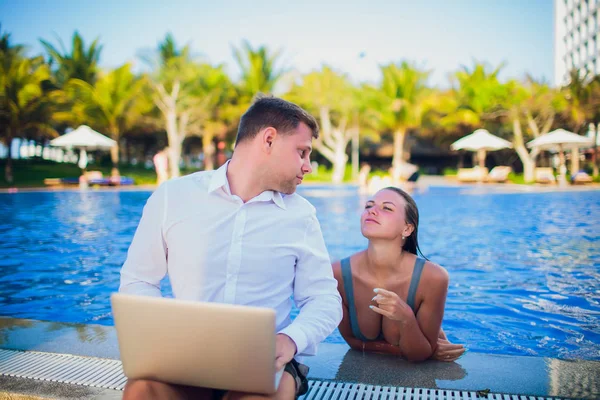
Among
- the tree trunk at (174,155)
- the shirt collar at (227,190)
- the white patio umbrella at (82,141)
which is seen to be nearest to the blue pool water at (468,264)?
the shirt collar at (227,190)

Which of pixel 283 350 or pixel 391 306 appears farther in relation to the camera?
pixel 391 306

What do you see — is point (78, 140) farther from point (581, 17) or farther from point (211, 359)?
point (581, 17)

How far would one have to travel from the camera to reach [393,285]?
2.82m

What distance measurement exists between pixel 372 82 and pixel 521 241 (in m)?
30.5

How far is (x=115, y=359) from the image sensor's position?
9.02ft

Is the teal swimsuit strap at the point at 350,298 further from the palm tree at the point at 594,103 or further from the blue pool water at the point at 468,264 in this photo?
the palm tree at the point at 594,103

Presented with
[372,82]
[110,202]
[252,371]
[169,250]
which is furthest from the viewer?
[372,82]

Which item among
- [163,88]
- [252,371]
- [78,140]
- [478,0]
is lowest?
[252,371]

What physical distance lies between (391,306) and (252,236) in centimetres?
89

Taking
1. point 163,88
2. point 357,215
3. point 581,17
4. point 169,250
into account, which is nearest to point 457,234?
point 357,215

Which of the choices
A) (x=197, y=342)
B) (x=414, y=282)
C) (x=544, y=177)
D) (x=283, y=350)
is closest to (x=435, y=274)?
(x=414, y=282)

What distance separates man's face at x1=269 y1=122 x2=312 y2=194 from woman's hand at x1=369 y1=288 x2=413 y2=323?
0.74m

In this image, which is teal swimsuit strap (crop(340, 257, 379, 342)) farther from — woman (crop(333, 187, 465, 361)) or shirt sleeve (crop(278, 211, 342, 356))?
shirt sleeve (crop(278, 211, 342, 356))

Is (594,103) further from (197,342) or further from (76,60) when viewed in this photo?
(76,60)
